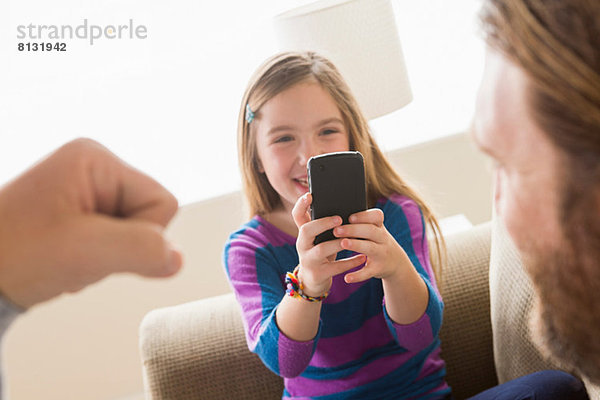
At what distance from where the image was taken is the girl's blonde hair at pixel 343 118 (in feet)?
4.58

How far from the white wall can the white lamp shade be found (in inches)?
31.1

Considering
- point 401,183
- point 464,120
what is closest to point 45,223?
point 401,183

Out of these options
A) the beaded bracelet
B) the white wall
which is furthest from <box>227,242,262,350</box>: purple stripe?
the white wall

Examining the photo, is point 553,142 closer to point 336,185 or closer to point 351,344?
point 336,185

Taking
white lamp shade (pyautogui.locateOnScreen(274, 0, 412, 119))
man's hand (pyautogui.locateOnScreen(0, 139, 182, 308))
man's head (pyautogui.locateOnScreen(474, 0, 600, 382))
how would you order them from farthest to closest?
white lamp shade (pyautogui.locateOnScreen(274, 0, 412, 119)) < man's head (pyautogui.locateOnScreen(474, 0, 600, 382)) < man's hand (pyautogui.locateOnScreen(0, 139, 182, 308))

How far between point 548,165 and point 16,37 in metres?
2.16

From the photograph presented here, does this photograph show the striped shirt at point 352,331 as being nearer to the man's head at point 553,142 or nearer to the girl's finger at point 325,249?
the girl's finger at point 325,249

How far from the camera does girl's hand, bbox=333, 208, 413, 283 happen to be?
1116 mm

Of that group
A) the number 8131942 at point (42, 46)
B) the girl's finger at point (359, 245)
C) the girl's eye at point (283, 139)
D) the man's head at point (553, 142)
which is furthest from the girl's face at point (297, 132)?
the number 8131942 at point (42, 46)

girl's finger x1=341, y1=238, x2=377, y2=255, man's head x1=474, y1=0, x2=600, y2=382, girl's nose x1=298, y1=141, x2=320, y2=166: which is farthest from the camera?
girl's nose x1=298, y1=141, x2=320, y2=166

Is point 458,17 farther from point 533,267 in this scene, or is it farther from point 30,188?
point 30,188

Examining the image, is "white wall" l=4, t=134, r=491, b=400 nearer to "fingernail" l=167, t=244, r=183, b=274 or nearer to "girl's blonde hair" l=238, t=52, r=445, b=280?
"girl's blonde hair" l=238, t=52, r=445, b=280

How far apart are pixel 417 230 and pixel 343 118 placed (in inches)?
11.6

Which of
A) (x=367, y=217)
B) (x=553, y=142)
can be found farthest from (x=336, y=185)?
(x=553, y=142)
